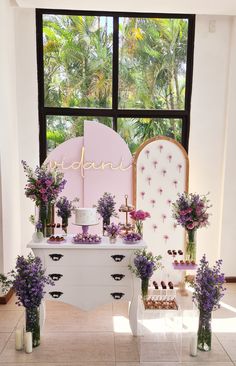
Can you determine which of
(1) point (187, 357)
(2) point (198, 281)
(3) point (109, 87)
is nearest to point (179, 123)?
(3) point (109, 87)

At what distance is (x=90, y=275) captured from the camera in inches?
152

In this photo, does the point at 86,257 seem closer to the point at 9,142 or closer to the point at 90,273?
the point at 90,273

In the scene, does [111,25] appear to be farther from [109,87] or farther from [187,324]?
[187,324]

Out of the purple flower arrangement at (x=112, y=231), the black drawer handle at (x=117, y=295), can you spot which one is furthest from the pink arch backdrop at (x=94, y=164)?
the black drawer handle at (x=117, y=295)

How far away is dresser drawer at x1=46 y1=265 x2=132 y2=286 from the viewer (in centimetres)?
383

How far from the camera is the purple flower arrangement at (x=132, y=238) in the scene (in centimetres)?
387

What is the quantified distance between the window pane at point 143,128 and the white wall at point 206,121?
0.32 meters

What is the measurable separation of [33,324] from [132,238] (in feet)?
4.41

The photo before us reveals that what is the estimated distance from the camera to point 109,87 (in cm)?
536

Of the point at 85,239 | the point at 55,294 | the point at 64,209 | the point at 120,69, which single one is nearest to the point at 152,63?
the point at 120,69

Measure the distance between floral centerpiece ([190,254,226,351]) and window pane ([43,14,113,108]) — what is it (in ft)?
9.75

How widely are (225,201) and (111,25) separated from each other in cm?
312

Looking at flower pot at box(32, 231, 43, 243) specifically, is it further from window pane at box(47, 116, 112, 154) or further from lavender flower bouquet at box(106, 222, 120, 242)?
window pane at box(47, 116, 112, 154)

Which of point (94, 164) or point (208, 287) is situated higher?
point (94, 164)
